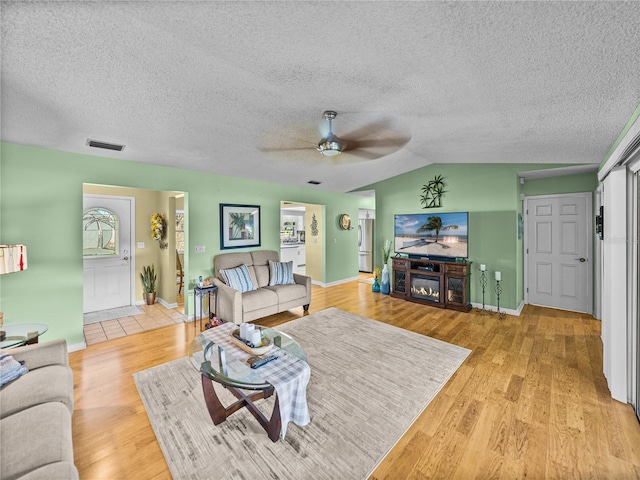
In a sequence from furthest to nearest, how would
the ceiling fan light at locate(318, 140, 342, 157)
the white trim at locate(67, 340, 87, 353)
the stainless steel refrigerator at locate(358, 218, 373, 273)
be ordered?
the stainless steel refrigerator at locate(358, 218, 373, 273), the white trim at locate(67, 340, 87, 353), the ceiling fan light at locate(318, 140, 342, 157)

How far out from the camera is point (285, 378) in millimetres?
1827

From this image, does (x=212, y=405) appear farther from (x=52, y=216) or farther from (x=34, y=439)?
(x=52, y=216)

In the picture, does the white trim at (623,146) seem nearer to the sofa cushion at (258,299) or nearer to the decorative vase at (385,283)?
the decorative vase at (385,283)

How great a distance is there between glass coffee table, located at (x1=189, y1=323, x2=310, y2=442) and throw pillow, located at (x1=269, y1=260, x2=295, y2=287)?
84.7 inches

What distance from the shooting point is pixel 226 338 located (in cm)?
249

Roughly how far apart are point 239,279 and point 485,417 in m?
3.37

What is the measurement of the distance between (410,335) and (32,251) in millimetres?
4567

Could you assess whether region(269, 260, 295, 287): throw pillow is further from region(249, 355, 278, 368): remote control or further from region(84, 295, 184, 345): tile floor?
region(249, 355, 278, 368): remote control

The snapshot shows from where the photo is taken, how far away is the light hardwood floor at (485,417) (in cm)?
164

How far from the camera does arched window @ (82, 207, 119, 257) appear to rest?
4555mm

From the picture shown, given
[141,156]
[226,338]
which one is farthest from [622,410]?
[141,156]

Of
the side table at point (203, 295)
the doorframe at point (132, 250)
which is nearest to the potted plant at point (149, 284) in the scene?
the doorframe at point (132, 250)

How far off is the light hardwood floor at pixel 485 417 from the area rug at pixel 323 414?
0.11 m

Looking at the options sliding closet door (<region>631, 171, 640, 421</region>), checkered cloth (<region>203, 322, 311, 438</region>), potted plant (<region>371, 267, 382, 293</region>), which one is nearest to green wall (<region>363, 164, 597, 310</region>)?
potted plant (<region>371, 267, 382, 293</region>)
